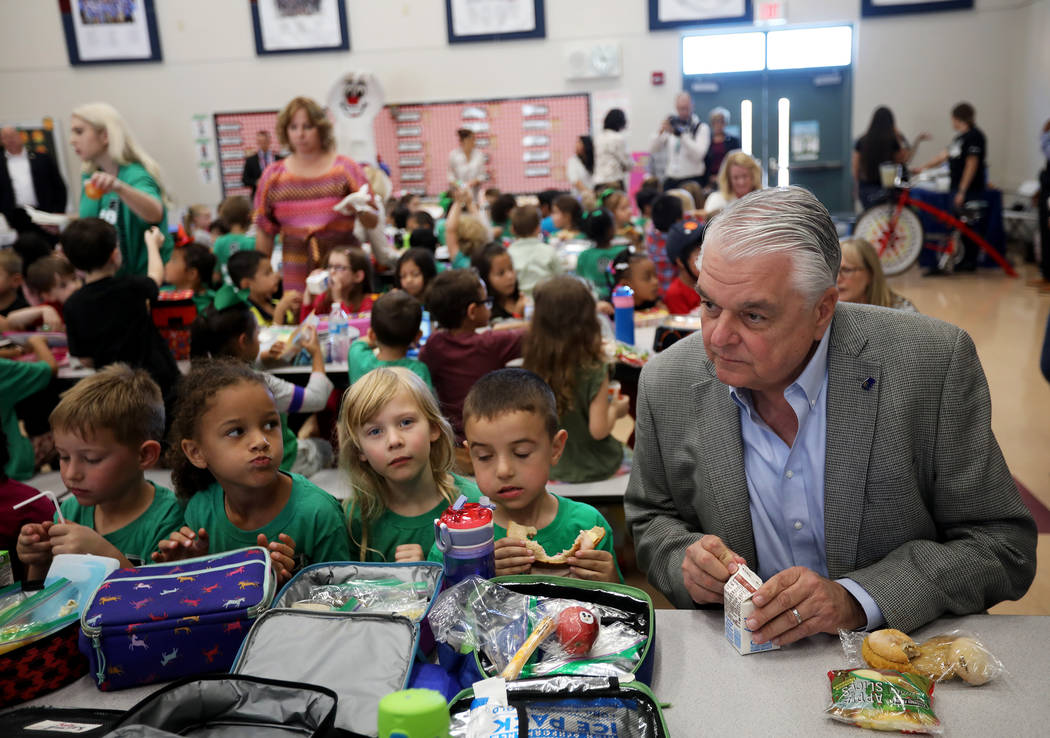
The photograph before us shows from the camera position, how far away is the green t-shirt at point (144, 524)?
2227 mm

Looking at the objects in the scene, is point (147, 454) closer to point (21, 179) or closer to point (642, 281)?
point (642, 281)

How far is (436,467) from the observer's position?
93.0 inches

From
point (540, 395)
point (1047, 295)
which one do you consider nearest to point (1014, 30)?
point (1047, 295)

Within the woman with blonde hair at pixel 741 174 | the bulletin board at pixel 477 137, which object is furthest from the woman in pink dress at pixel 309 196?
the bulletin board at pixel 477 137

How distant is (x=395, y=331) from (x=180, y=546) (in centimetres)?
164

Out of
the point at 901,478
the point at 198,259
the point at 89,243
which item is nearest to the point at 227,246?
the point at 198,259

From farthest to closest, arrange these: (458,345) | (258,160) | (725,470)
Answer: (258,160), (458,345), (725,470)

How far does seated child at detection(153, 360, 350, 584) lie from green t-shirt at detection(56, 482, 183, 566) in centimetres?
7

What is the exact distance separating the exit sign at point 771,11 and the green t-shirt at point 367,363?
1062cm

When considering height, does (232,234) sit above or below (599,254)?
above

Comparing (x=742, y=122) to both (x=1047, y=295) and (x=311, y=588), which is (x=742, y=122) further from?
(x=311, y=588)

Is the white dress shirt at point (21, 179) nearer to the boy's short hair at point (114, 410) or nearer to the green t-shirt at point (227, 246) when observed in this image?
the green t-shirt at point (227, 246)

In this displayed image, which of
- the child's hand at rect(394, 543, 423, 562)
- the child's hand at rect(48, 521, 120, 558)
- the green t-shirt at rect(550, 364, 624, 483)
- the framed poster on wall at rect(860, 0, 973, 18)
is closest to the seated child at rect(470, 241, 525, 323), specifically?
the green t-shirt at rect(550, 364, 624, 483)

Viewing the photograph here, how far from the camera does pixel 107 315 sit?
3.97m
